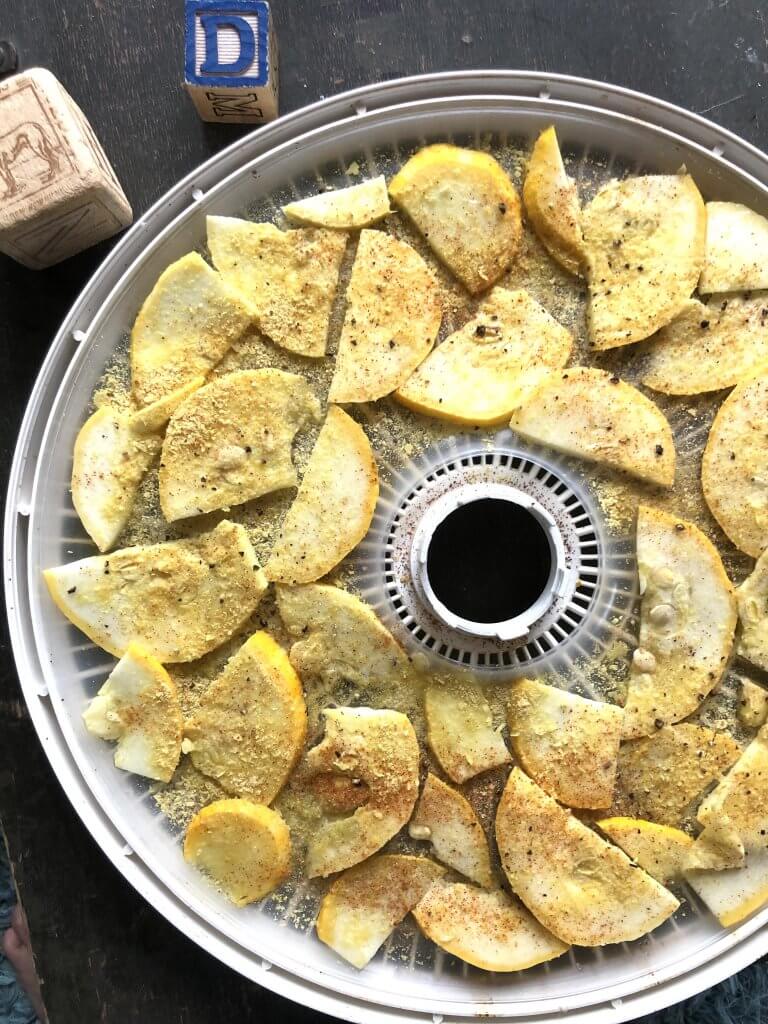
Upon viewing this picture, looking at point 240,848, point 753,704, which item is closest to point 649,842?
point 753,704

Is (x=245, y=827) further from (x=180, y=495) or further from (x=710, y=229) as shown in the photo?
(x=710, y=229)

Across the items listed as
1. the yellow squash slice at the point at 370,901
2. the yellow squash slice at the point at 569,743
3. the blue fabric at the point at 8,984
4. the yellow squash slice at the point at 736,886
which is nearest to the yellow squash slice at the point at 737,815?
the yellow squash slice at the point at 736,886

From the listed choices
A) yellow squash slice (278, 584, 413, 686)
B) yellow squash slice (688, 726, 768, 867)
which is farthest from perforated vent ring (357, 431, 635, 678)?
yellow squash slice (688, 726, 768, 867)

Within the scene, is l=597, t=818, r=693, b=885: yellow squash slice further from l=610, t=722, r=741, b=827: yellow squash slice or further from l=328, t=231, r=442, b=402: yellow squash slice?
l=328, t=231, r=442, b=402: yellow squash slice

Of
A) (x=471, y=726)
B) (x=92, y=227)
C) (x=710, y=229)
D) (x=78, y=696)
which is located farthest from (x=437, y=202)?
(x=78, y=696)

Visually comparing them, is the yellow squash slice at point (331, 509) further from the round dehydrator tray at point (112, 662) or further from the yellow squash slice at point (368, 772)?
the round dehydrator tray at point (112, 662)

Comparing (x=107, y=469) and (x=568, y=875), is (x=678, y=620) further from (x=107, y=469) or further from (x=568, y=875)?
(x=107, y=469)

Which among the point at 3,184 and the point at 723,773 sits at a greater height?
the point at 3,184
